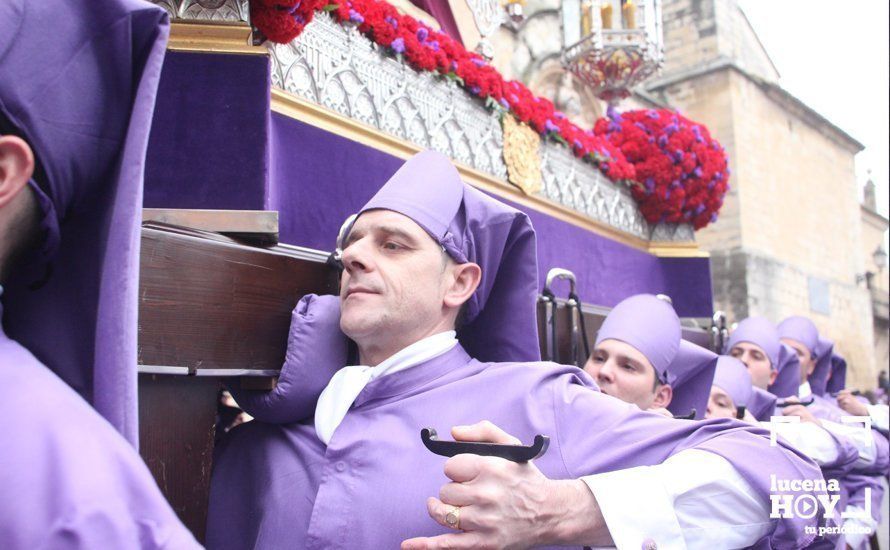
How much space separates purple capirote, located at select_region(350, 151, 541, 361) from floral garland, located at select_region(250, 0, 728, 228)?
85 centimetres

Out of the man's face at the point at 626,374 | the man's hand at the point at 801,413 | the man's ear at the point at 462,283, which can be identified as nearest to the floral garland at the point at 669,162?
the man's hand at the point at 801,413

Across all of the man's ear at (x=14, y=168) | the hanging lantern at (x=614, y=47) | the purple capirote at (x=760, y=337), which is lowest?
the purple capirote at (x=760, y=337)

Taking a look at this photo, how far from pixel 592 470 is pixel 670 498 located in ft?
0.61

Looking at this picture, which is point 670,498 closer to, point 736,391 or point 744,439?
point 744,439

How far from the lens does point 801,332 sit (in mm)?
6445

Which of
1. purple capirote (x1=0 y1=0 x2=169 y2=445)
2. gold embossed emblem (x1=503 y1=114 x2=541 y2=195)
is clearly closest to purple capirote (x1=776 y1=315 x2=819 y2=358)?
gold embossed emblem (x1=503 y1=114 x2=541 y2=195)

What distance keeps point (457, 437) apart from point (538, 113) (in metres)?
3.52

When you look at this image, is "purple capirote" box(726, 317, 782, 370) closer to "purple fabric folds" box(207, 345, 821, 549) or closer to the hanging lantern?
the hanging lantern

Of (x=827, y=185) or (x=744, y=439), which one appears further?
(x=827, y=185)

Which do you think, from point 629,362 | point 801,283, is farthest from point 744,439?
point 801,283

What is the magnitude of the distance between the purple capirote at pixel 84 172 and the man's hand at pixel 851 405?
5.61m

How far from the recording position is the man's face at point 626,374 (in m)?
3.36

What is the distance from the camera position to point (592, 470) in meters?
1.92

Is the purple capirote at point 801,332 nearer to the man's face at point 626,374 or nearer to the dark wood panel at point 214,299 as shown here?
the man's face at point 626,374
